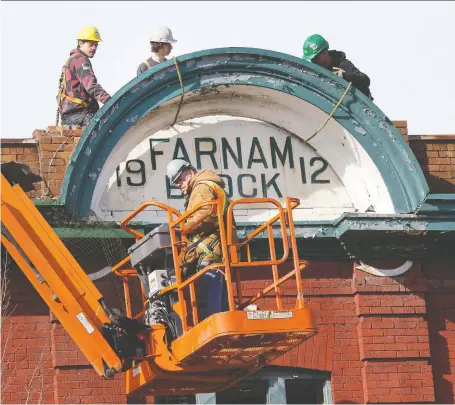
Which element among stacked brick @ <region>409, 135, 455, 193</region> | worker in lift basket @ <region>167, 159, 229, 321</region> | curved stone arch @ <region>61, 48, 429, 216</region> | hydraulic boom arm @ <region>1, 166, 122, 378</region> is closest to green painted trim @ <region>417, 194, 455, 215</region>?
curved stone arch @ <region>61, 48, 429, 216</region>

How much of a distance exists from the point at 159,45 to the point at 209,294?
454 centimetres

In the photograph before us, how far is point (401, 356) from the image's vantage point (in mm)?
16922

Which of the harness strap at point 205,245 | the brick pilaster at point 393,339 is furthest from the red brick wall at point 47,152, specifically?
the brick pilaster at point 393,339

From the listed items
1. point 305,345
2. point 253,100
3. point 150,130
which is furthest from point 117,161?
point 305,345

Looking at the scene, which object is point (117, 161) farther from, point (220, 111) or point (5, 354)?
point (5, 354)

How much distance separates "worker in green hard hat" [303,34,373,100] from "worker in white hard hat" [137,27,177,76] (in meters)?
1.62

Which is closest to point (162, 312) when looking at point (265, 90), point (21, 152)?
point (21, 152)

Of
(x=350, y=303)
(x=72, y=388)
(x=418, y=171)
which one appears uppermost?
(x=418, y=171)

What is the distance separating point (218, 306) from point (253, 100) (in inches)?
148

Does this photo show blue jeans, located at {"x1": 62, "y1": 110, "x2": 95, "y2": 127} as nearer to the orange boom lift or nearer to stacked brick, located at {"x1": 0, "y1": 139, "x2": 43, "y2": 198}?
stacked brick, located at {"x1": 0, "y1": 139, "x2": 43, "y2": 198}

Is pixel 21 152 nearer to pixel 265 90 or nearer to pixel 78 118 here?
pixel 78 118

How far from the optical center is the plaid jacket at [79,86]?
17.3m

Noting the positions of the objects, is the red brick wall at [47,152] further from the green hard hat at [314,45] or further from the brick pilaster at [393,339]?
the brick pilaster at [393,339]

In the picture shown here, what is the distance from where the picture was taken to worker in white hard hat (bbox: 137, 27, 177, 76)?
18031 mm
